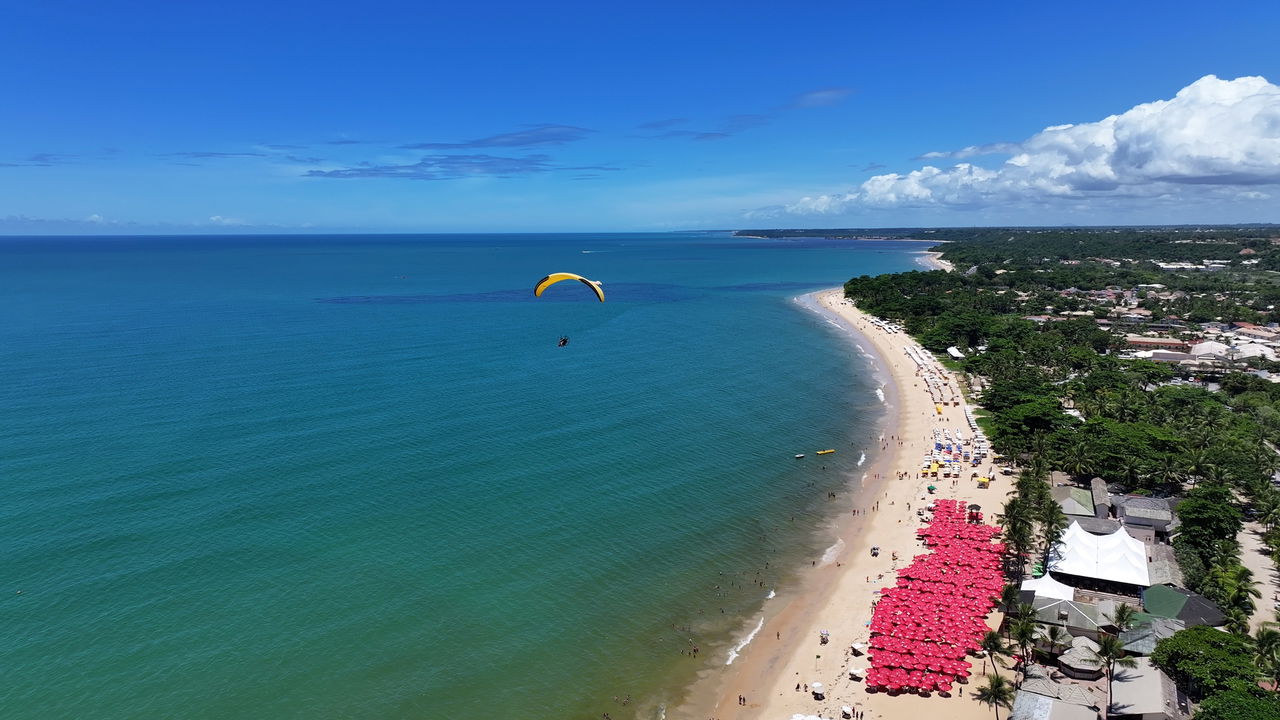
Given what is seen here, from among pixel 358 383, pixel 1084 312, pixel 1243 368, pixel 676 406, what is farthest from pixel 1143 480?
pixel 1084 312

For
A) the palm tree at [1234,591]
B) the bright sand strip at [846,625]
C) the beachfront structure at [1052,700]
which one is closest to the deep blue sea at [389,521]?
the bright sand strip at [846,625]

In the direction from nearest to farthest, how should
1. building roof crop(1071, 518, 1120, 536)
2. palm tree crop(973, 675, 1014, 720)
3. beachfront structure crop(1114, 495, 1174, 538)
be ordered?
palm tree crop(973, 675, 1014, 720) < building roof crop(1071, 518, 1120, 536) < beachfront structure crop(1114, 495, 1174, 538)

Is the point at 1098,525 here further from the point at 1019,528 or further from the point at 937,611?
the point at 937,611

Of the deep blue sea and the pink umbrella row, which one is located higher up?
the deep blue sea

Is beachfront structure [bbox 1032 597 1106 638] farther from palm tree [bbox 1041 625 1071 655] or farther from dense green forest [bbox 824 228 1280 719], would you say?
dense green forest [bbox 824 228 1280 719]

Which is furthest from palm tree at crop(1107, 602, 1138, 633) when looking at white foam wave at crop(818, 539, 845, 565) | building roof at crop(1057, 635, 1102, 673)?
white foam wave at crop(818, 539, 845, 565)

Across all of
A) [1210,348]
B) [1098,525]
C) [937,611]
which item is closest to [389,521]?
[937,611]
